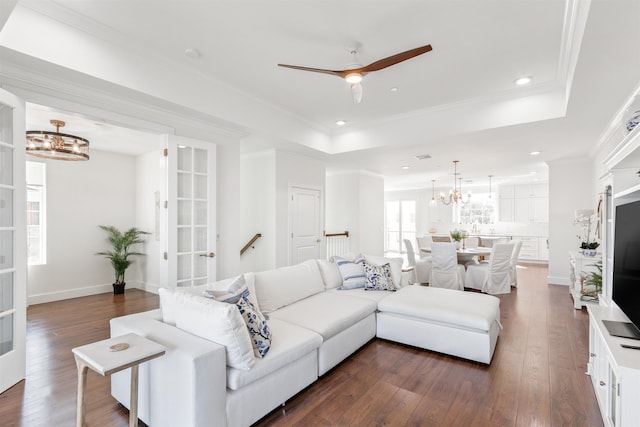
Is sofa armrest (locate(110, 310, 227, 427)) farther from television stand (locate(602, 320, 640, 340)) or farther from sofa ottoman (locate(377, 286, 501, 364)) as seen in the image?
television stand (locate(602, 320, 640, 340))

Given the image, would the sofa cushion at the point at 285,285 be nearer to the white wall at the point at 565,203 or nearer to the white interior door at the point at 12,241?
the white interior door at the point at 12,241

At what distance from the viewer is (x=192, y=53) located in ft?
10.2

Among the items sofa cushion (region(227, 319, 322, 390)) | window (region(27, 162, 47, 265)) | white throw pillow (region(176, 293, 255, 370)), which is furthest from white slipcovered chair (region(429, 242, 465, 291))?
window (region(27, 162, 47, 265))

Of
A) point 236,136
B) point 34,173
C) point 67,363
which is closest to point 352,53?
point 236,136

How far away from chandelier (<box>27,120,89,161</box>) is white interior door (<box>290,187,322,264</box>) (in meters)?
3.17

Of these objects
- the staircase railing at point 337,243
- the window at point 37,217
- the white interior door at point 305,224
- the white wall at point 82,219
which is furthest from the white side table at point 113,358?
the staircase railing at point 337,243

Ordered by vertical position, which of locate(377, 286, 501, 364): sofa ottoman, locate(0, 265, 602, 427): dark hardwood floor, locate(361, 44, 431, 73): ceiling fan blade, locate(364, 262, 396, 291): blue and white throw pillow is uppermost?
locate(361, 44, 431, 73): ceiling fan blade

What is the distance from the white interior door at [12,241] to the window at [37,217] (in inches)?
129

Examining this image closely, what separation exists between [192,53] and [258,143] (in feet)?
6.81

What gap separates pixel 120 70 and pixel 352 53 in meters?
2.22

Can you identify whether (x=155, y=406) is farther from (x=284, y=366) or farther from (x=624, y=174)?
(x=624, y=174)

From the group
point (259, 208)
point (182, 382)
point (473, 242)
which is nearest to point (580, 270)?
point (473, 242)

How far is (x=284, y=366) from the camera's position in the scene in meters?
2.22

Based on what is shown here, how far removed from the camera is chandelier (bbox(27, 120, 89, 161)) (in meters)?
3.87
